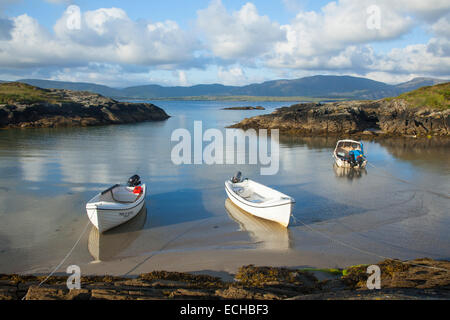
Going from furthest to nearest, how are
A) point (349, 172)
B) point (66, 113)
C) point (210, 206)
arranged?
point (66, 113) < point (349, 172) < point (210, 206)

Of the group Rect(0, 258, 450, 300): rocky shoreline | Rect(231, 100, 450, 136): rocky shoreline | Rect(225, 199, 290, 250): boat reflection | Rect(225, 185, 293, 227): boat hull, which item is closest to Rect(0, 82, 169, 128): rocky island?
Rect(231, 100, 450, 136): rocky shoreline

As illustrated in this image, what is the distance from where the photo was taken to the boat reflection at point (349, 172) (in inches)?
878

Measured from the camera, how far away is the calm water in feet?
36.5

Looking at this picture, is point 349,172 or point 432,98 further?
point 432,98

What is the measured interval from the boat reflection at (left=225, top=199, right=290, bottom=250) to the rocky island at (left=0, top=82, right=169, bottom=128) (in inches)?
1821

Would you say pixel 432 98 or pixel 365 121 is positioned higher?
pixel 432 98

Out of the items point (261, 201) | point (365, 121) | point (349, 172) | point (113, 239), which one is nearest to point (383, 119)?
point (365, 121)

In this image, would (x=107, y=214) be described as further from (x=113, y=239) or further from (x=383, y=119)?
(x=383, y=119)

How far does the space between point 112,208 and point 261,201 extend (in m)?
6.46

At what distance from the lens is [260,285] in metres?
7.60

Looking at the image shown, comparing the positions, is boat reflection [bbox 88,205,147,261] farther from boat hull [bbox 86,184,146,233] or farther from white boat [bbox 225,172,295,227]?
white boat [bbox 225,172,295,227]

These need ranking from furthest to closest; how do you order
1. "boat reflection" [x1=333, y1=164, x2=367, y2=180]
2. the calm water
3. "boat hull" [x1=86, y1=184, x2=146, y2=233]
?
"boat reflection" [x1=333, y1=164, x2=367, y2=180]
"boat hull" [x1=86, y1=184, x2=146, y2=233]
the calm water

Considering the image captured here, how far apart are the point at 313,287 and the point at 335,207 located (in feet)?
27.4

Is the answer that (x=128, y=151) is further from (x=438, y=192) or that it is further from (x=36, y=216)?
(x=438, y=192)
